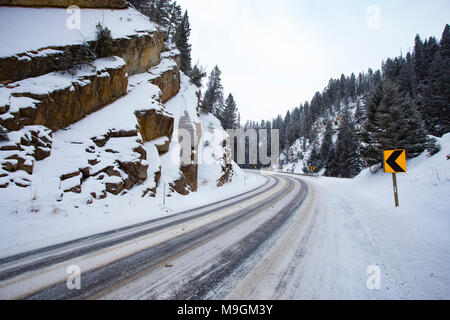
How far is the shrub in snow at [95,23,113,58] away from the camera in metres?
12.6

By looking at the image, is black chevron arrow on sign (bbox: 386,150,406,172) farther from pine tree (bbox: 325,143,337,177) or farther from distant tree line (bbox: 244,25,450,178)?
pine tree (bbox: 325,143,337,177)

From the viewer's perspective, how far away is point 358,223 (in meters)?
5.58

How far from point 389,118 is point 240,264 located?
18.4 metres

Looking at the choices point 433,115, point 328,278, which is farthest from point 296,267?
point 433,115

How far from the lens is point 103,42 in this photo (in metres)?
12.6

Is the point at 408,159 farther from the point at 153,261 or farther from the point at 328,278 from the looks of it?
the point at 153,261

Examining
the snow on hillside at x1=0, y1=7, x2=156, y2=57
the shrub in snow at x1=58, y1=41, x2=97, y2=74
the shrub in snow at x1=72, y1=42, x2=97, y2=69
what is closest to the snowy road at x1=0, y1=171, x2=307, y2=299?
the shrub in snow at x1=58, y1=41, x2=97, y2=74

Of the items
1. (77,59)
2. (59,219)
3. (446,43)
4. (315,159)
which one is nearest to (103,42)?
(77,59)

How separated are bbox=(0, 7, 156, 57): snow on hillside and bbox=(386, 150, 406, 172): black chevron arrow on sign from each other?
18935 millimetres

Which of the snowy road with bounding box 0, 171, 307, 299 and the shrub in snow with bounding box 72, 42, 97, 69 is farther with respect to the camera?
the shrub in snow with bounding box 72, 42, 97, 69

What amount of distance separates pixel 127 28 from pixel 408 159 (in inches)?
1111

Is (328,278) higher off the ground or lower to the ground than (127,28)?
lower

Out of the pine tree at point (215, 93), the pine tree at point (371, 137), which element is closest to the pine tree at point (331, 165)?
the pine tree at point (371, 137)

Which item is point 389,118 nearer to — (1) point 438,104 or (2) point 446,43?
(1) point 438,104
